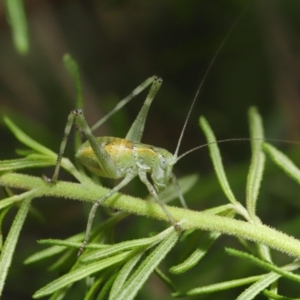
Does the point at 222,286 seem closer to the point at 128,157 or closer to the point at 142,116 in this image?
the point at 128,157

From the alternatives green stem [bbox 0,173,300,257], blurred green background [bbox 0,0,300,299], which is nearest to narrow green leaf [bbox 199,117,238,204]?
green stem [bbox 0,173,300,257]

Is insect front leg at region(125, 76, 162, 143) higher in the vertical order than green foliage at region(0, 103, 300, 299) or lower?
higher

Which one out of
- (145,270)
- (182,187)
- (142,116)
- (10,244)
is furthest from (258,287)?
(142,116)

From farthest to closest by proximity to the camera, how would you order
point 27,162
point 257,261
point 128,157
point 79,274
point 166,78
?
1. point 166,78
2. point 128,157
3. point 27,162
4. point 79,274
5. point 257,261

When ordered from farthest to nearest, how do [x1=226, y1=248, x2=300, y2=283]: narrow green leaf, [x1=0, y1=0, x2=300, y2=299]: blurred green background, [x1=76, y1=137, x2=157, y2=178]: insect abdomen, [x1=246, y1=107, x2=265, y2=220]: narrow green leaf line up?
[x1=0, y1=0, x2=300, y2=299]: blurred green background < [x1=76, y1=137, x2=157, y2=178]: insect abdomen < [x1=246, y1=107, x2=265, y2=220]: narrow green leaf < [x1=226, y1=248, x2=300, y2=283]: narrow green leaf

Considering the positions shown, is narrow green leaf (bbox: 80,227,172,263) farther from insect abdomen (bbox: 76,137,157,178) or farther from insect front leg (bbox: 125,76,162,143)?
insect front leg (bbox: 125,76,162,143)

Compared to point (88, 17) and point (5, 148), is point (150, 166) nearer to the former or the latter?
point (5, 148)

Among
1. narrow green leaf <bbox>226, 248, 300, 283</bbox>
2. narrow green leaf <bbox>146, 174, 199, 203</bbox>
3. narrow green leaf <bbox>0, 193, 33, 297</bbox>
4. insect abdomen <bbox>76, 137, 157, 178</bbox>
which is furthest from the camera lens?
insect abdomen <bbox>76, 137, 157, 178</bbox>

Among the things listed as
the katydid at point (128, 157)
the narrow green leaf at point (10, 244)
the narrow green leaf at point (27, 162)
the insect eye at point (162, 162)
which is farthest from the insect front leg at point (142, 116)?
the narrow green leaf at point (10, 244)
